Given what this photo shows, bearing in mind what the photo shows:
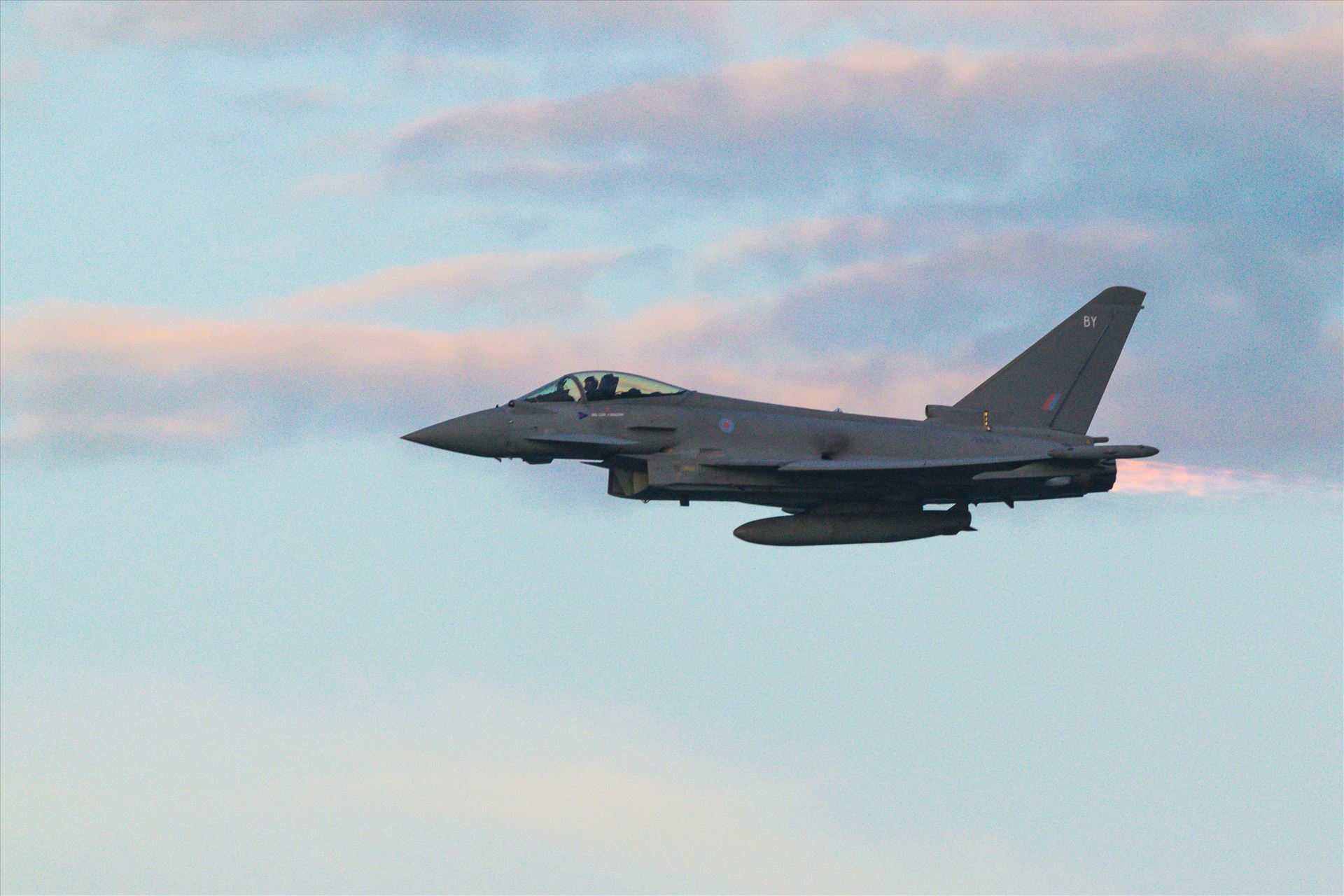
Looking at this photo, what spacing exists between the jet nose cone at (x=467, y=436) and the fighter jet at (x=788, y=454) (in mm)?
24

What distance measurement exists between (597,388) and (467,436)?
11.7ft

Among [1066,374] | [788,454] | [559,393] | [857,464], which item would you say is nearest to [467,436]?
[559,393]

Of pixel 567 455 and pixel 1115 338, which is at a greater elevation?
pixel 1115 338

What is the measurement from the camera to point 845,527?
4609 cm

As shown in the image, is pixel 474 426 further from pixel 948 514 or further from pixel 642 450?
pixel 948 514

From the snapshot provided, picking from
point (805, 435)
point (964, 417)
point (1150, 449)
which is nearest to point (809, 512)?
point (805, 435)

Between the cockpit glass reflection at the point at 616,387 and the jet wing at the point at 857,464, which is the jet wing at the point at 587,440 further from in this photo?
the jet wing at the point at 857,464

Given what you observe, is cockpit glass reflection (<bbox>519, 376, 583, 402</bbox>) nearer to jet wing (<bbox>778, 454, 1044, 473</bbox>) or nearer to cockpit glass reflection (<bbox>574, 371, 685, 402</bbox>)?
cockpit glass reflection (<bbox>574, 371, 685, 402</bbox>)

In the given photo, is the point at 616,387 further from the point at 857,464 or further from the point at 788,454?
the point at 857,464

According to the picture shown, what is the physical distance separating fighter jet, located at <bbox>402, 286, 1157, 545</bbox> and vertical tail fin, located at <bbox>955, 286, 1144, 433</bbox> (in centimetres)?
117

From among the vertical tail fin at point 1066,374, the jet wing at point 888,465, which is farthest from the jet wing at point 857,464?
the vertical tail fin at point 1066,374

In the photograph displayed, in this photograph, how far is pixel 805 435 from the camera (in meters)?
45.3

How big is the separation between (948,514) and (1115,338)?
25.4 feet

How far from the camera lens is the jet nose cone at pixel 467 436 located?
4403cm
